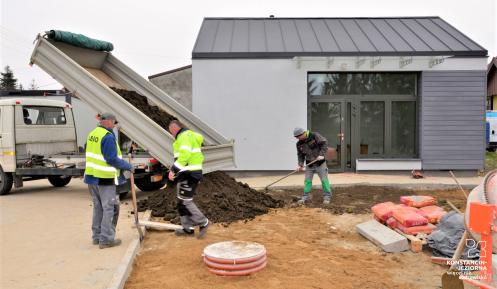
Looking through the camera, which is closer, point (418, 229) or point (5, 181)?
point (418, 229)

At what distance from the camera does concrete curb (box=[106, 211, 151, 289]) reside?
14.5 feet

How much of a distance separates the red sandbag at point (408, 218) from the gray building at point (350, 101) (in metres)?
7.17

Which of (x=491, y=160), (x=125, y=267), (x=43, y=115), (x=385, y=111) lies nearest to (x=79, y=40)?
(x=43, y=115)

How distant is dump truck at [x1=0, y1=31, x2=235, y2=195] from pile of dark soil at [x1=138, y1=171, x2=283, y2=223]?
1.27 ft

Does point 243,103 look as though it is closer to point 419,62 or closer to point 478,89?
point 419,62

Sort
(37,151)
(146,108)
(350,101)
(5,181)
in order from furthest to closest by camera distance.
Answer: (350,101)
(37,151)
(5,181)
(146,108)

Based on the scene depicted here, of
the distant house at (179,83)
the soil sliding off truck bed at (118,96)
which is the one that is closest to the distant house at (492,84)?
the distant house at (179,83)

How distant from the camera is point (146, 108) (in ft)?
32.9

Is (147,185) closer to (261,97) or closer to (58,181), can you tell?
(58,181)

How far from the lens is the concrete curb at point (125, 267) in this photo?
4418mm

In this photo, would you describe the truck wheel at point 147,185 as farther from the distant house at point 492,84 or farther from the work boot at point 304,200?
the distant house at point 492,84

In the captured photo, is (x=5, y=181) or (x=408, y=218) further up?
(x=5, y=181)

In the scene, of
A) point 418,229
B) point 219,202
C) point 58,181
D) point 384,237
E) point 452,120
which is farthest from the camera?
point 452,120

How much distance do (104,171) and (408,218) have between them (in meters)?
4.41
